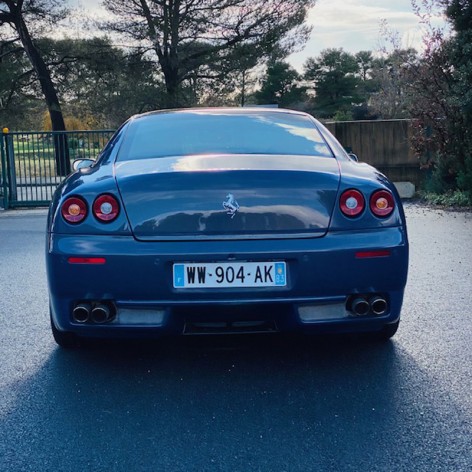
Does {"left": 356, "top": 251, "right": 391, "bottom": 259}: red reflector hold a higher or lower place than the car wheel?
higher

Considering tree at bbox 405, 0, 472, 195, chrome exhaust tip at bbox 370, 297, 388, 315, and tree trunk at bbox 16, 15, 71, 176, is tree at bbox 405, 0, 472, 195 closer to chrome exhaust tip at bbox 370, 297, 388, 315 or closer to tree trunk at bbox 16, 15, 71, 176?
chrome exhaust tip at bbox 370, 297, 388, 315

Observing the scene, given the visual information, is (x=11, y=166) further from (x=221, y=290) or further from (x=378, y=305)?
(x=378, y=305)

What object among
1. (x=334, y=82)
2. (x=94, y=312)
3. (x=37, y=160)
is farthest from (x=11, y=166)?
(x=334, y=82)

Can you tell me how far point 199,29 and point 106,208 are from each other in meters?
21.7

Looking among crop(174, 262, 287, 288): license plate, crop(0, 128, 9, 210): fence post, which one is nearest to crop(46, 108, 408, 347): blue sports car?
crop(174, 262, 287, 288): license plate

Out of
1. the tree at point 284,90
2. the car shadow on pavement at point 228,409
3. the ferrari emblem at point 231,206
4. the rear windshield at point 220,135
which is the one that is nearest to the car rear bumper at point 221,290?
the ferrari emblem at point 231,206

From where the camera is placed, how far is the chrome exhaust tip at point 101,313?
314 cm

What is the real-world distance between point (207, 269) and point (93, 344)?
1173 mm

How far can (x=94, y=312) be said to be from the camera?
316cm

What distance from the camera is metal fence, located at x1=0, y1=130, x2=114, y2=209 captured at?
42.4 ft

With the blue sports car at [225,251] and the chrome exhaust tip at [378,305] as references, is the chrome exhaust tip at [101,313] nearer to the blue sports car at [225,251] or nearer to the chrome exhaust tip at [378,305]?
the blue sports car at [225,251]

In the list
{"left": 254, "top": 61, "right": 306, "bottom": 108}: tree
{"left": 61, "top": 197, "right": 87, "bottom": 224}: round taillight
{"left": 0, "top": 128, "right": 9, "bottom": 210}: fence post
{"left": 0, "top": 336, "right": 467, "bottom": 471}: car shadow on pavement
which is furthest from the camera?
{"left": 254, "top": 61, "right": 306, "bottom": 108}: tree

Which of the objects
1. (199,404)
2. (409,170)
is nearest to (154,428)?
(199,404)

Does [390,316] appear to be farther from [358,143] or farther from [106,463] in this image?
[358,143]
